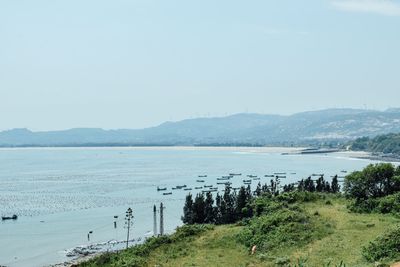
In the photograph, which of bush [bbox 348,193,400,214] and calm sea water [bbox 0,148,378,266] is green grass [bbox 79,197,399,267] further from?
calm sea water [bbox 0,148,378,266]

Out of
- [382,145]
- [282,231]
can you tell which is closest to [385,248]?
[282,231]

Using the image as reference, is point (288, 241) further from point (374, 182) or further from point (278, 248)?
point (374, 182)

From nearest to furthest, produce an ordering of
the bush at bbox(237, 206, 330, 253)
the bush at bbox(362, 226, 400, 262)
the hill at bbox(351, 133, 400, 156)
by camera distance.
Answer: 1. the bush at bbox(362, 226, 400, 262)
2. the bush at bbox(237, 206, 330, 253)
3. the hill at bbox(351, 133, 400, 156)

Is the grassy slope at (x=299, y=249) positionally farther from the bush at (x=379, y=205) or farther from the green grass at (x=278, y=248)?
the bush at (x=379, y=205)

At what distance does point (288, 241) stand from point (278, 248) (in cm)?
75

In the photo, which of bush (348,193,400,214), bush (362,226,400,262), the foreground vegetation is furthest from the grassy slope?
bush (348,193,400,214)

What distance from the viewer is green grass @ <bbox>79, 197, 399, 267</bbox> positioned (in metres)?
21.4

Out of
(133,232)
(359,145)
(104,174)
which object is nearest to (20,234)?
(133,232)

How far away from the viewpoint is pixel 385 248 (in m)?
19.9

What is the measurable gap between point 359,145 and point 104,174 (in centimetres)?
11195


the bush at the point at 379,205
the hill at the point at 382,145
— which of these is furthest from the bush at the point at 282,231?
the hill at the point at 382,145

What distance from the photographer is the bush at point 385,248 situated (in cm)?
1953

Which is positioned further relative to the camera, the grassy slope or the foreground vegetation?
the grassy slope

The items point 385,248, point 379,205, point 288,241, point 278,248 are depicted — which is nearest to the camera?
point 385,248
